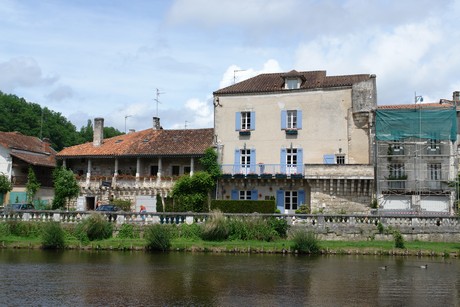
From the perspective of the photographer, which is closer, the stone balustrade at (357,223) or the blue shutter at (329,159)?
the stone balustrade at (357,223)

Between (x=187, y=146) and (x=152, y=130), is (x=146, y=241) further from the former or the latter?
(x=152, y=130)

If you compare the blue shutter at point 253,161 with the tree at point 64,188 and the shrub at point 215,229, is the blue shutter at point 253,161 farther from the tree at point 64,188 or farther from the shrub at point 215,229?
the tree at point 64,188

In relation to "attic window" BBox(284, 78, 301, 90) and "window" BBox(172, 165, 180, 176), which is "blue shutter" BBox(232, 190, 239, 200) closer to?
"window" BBox(172, 165, 180, 176)

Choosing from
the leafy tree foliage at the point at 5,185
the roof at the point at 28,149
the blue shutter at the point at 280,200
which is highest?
the roof at the point at 28,149

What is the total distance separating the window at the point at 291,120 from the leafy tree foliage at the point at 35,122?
138 feet

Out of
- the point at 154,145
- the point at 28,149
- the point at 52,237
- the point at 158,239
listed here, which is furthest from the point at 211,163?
the point at 28,149

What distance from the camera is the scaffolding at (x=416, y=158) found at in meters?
37.6

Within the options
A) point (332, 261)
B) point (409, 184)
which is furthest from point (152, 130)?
point (332, 261)

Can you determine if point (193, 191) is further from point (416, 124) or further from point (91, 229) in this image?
point (416, 124)

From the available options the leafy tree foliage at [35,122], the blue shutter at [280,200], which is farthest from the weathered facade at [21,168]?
the leafy tree foliage at [35,122]

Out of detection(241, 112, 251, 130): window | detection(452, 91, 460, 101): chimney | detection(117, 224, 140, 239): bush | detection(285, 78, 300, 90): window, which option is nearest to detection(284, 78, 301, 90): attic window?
detection(285, 78, 300, 90): window

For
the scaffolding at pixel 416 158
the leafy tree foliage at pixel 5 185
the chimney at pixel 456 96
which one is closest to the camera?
the scaffolding at pixel 416 158

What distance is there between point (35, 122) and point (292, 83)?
4610cm

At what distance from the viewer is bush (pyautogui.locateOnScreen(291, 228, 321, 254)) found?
26.2 m
